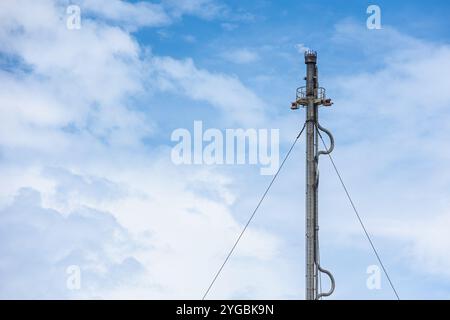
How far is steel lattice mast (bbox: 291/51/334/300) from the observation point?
168 ft

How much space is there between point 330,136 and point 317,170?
2.46 metres

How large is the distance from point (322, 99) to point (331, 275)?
11735 mm

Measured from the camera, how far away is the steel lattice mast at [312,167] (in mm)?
51312

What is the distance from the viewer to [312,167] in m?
52.7
